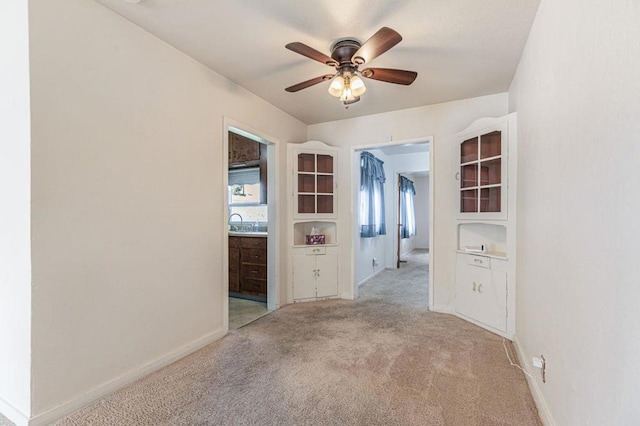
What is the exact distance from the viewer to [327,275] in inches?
156

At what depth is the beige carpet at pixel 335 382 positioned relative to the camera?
1.67 meters

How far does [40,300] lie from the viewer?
157 centimetres

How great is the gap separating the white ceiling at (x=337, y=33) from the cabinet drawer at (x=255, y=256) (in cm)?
209

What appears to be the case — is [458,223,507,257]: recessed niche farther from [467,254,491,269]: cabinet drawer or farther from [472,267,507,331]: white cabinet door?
[472,267,507,331]: white cabinet door

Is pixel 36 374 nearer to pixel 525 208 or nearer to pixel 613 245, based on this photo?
pixel 613 245

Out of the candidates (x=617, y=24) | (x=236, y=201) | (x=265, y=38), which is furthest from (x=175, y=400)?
(x=236, y=201)

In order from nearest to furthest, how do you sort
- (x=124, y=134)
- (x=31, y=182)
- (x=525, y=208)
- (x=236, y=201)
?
(x=31, y=182) < (x=124, y=134) < (x=525, y=208) < (x=236, y=201)

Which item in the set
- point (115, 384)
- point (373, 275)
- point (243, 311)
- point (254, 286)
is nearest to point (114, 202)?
point (115, 384)

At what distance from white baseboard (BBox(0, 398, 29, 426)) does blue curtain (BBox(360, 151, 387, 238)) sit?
4.11m

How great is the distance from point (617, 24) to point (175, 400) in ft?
9.01

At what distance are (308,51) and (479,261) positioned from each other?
2.62 meters

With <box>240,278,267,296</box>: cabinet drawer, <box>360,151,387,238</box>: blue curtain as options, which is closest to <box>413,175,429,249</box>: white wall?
<box>360,151,387,238</box>: blue curtain

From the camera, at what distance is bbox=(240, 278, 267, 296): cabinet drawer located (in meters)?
3.91

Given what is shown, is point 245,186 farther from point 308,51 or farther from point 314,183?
point 308,51
